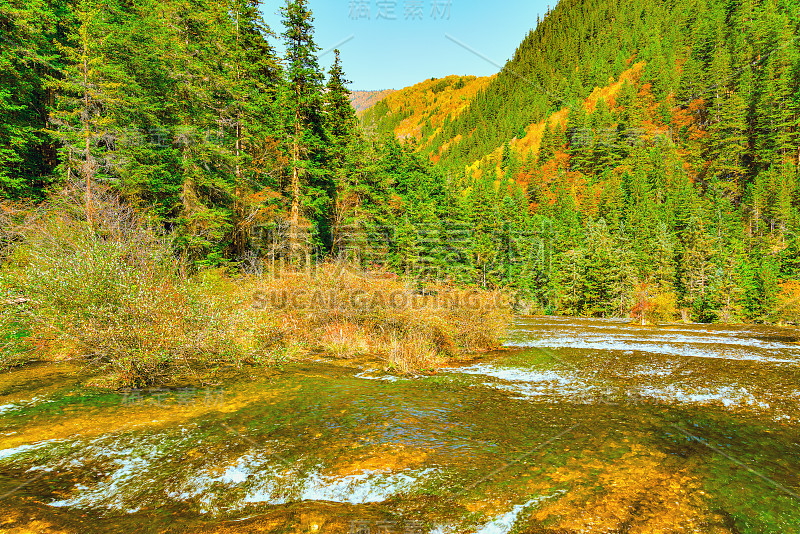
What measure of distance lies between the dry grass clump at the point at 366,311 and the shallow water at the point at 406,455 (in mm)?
4221

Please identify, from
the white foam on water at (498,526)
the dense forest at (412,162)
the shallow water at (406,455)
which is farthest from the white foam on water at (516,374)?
the dense forest at (412,162)

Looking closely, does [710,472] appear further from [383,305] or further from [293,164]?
[293,164]

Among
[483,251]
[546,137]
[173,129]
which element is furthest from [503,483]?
[546,137]

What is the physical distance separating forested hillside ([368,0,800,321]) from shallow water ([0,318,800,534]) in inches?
1396

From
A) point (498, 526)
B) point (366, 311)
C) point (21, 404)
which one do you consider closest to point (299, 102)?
point (366, 311)

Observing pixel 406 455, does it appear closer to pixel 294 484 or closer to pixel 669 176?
pixel 294 484

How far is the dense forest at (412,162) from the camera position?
75.2 ft

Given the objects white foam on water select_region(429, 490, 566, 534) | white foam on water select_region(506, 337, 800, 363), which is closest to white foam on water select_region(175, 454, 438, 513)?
white foam on water select_region(429, 490, 566, 534)

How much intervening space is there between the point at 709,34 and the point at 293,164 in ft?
379

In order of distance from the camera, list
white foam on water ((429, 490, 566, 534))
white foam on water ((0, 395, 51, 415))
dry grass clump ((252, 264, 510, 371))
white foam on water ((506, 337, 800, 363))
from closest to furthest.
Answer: white foam on water ((429, 490, 566, 534)), white foam on water ((0, 395, 51, 415)), white foam on water ((506, 337, 800, 363)), dry grass clump ((252, 264, 510, 371))

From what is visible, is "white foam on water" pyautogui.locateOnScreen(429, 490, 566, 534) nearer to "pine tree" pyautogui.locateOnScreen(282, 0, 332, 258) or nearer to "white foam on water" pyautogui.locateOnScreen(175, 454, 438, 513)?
"white foam on water" pyautogui.locateOnScreen(175, 454, 438, 513)

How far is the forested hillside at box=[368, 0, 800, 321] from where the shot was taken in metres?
45.3

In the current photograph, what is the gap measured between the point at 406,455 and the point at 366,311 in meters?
10.6

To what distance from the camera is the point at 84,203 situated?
65.9 ft
